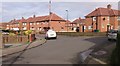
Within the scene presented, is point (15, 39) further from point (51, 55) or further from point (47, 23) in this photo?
point (47, 23)

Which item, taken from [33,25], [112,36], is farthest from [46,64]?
[33,25]

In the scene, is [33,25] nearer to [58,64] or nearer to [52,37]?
[52,37]

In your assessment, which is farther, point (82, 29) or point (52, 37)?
point (82, 29)

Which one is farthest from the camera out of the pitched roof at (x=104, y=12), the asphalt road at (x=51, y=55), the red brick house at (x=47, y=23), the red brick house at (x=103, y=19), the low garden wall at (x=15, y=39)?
the red brick house at (x=47, y=23)

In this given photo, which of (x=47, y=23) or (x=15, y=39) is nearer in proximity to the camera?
(x=15, y=39)

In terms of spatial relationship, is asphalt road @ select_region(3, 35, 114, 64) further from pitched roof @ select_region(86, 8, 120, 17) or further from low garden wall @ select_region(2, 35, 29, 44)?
pitched roof @ select_region(86, 8, 120, 17)

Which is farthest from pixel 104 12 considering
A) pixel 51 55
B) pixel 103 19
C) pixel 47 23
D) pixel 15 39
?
pixel 51 55

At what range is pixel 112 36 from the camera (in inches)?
1098

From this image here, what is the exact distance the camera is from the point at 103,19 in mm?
67500

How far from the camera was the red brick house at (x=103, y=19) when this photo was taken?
6700 centimetres

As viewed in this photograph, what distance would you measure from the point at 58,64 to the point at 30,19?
3792 inches

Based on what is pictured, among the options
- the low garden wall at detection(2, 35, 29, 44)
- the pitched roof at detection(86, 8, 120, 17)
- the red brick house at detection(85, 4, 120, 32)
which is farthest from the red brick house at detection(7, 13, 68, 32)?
the low garden wall at detection(2, 35, 29, 44)

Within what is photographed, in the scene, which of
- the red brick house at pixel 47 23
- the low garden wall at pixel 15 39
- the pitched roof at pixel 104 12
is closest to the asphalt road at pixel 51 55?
the low garden wall at pixel 15 39

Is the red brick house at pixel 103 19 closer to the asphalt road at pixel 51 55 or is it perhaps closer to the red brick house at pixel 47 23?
the red brick house at pixel 47 23
